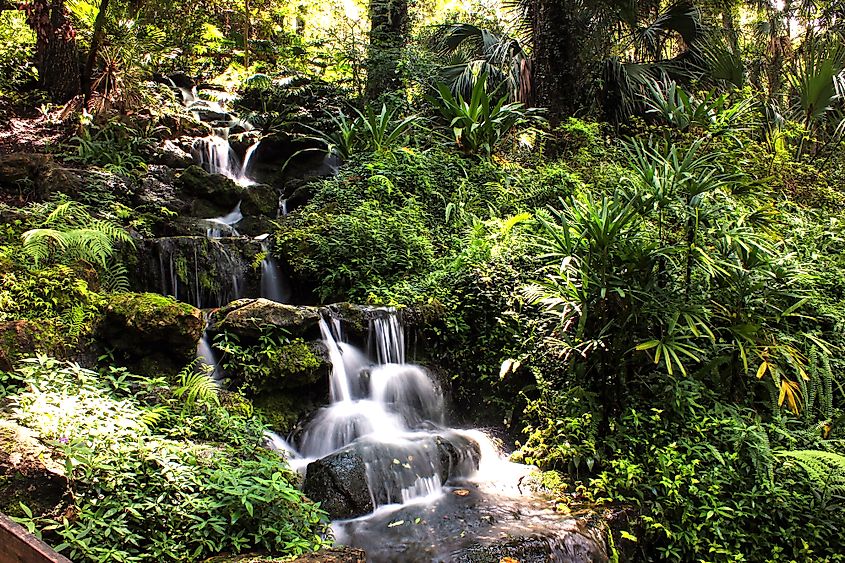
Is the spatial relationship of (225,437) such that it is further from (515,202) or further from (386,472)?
(515,202)

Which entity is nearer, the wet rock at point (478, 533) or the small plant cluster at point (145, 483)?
the small plant cluster at point (145, 483)

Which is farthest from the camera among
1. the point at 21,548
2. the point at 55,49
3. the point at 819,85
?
the point at 55,49

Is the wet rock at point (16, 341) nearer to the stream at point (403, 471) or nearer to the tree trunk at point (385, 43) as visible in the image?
the stream at point (403, 471)

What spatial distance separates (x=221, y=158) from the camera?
31.0 ft

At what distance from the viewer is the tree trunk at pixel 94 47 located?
27.1 ft

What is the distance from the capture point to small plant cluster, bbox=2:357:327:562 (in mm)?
2705

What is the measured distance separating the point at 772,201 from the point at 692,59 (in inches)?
178

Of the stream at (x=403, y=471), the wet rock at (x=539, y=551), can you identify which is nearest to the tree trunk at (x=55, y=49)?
the stream at (x=403, y=471)

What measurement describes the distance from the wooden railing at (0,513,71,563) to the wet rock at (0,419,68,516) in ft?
4.32

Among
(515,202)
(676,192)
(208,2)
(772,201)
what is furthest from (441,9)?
(676,192)

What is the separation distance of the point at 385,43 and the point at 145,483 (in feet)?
31.6

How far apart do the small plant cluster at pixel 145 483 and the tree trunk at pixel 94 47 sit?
21.4 ft

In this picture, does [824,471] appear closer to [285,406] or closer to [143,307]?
[285,406]

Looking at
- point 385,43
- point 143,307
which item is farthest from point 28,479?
point 385,43
